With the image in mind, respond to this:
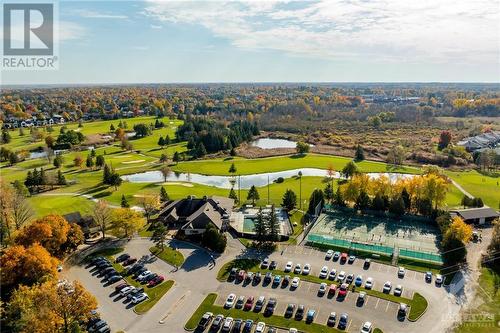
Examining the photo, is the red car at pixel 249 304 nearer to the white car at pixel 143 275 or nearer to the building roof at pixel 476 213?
the white car at pixel 143 275

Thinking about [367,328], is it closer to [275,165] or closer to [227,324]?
[227,324]

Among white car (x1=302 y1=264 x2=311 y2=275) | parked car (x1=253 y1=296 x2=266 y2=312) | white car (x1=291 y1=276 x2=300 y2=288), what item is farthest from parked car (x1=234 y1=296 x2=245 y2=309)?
white car (x1=302 y1=264 x2=311 y2=275)

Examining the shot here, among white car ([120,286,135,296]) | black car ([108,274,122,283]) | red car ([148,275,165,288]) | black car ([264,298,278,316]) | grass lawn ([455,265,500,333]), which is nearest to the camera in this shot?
grass lawn ([455,265,500,333])

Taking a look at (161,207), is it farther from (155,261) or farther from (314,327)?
(314,327)

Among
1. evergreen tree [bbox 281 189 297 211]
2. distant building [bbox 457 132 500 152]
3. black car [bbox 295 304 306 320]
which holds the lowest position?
black car [bbox 295 304 306 320]

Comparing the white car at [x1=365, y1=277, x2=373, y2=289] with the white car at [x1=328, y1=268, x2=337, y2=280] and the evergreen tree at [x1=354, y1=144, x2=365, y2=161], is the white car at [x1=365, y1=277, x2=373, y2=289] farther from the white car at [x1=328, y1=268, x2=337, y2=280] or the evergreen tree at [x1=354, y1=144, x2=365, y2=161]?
the evergreen tree at [x1=354, y1=144, x2=365, y2=161]

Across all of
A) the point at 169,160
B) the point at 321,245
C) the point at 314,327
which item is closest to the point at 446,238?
the point at 321,245
